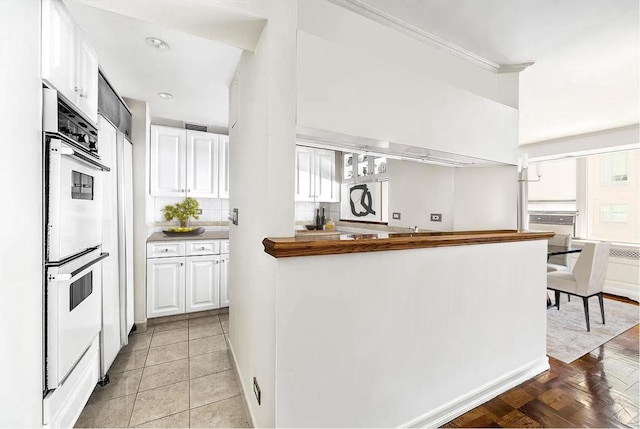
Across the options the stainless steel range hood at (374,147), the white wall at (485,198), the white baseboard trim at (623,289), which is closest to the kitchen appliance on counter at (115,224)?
the stainless steel range hood at (374,147)

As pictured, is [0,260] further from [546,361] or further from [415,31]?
[546,361]

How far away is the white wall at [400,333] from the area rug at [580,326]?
0.79 m

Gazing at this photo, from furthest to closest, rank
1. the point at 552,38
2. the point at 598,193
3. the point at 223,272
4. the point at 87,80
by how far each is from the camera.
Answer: the point at 598,193 → the point at 223,272 → the point at 552,38 → the point at 87,80

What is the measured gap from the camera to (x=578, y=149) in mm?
4465

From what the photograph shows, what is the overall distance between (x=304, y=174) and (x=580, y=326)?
12.4ft

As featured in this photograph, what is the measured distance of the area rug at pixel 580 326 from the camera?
2.61 m

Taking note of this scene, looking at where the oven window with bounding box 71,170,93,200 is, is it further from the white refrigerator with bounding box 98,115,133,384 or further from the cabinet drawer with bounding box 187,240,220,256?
the cabinet drawer with bounding box 187,240,220,256

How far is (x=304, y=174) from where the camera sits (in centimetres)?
422

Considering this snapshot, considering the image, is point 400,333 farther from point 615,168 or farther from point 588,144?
point 615,168

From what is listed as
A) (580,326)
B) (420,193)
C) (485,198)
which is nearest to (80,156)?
(420,193)

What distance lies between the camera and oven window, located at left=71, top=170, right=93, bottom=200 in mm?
1396

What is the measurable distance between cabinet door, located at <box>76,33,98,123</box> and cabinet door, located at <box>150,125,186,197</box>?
1.69 m

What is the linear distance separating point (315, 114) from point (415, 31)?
3.79 feet

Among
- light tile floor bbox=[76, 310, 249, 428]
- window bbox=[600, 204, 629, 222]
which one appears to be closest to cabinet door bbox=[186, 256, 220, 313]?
light tile floor bbox=[76, 310, 249, 428]
